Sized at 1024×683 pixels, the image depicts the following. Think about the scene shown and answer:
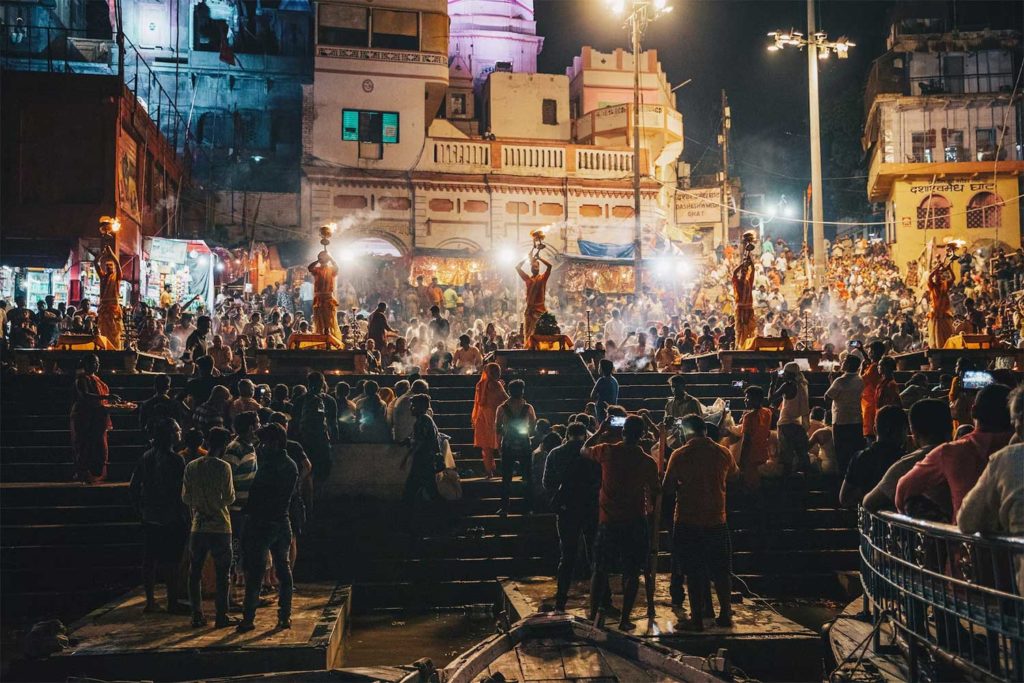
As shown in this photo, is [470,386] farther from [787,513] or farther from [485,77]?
[485,77]

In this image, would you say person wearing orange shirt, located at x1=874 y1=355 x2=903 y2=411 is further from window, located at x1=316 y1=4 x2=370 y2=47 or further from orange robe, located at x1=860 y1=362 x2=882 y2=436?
window, located at x1=316 y1=4 x2=370 y2=47

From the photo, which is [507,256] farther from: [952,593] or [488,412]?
[952,593]

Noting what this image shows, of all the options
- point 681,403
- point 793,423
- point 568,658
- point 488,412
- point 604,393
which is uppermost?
point 604,393

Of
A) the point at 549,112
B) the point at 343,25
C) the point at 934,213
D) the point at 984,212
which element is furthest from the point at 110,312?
the point at 984,212

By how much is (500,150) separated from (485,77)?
9.35m

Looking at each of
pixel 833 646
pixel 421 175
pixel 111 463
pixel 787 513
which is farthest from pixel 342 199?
pixel 833 646

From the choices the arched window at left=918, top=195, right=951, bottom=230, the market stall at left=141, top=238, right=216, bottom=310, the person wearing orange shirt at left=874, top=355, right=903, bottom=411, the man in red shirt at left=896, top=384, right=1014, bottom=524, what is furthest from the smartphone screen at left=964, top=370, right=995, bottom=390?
the arched window at left=918, top=195, right=951, bottom=230

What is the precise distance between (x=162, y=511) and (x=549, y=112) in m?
34.7

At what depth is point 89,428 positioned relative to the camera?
1273 centimetres

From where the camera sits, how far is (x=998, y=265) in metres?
28.0

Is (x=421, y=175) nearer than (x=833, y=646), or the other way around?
(x=833, y=646)

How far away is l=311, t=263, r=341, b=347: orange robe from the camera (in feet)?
61.6

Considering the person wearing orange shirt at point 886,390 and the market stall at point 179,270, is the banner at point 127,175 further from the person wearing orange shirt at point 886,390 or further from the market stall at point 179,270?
the person wearing orange shirt at point 886,390

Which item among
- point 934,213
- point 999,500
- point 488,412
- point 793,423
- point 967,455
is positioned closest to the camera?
point 999,500
